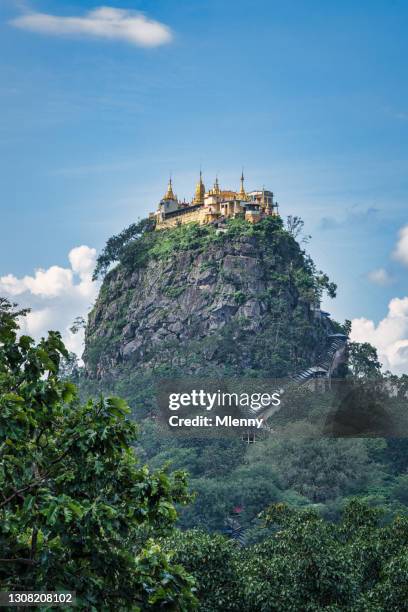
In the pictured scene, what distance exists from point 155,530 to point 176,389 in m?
70.8

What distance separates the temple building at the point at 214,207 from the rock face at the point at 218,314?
307 centimetres

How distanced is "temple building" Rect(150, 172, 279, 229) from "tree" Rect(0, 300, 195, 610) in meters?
80.4

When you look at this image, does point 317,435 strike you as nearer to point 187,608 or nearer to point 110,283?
point 110,283

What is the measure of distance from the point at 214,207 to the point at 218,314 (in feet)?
31.2

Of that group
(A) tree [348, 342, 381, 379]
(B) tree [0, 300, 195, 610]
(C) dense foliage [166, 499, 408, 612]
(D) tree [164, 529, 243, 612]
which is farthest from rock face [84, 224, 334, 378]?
(B) tree [0, 300, 195, 610]

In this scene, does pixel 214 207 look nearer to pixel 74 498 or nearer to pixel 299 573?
pixel 299 573

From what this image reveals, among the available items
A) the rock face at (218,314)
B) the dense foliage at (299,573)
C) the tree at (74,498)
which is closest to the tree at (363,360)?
the rock face at (218,314)

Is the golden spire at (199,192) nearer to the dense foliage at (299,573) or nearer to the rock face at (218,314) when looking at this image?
the rock face at (218,314)

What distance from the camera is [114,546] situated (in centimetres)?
1045

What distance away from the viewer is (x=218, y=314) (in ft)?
289

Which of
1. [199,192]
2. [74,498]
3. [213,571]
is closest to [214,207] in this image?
[199,192]

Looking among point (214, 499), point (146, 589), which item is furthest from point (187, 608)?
point (214, 499)

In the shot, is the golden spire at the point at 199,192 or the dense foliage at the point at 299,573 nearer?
the dense foliage at the point at 299,573

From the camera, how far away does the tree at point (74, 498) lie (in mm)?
9914
